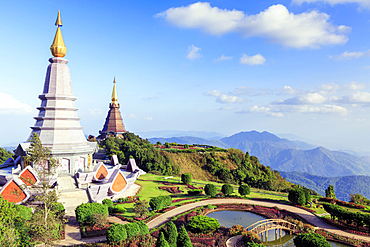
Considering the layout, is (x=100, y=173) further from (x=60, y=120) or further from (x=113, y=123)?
(x=113, y=123)

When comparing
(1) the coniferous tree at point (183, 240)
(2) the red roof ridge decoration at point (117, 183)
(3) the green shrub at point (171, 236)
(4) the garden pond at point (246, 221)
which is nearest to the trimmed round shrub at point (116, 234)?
(3) the green shrub at point (171, 236)

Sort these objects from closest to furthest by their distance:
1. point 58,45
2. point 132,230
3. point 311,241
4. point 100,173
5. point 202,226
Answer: point 311,241
point 132,230
point 202,226
point 100,173
point 58,45

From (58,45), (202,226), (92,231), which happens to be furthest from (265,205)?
(58,45)

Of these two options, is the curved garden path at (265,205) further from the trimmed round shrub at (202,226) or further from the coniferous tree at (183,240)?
the coniferous tree at (183,240)

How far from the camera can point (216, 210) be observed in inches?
1118

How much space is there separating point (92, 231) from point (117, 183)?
9.99 m

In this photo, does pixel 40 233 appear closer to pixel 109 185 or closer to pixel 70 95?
pixel 109 185

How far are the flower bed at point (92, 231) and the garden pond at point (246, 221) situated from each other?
11.9 metres

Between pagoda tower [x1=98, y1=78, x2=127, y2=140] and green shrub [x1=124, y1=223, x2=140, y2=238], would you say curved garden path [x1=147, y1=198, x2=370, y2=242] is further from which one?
pagoda tower [x1=98, y1=78, x2=127, y2=140]

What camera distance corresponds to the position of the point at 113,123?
228ft

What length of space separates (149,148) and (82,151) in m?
26.3

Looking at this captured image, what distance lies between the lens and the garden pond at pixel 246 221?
2094cm

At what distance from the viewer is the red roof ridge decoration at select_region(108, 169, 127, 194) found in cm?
2964

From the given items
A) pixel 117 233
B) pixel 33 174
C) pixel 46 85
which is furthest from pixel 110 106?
pixel 117 233
